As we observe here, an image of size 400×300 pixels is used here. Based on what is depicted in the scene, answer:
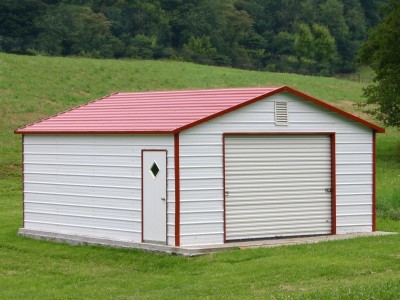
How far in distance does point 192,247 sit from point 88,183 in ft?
11.8

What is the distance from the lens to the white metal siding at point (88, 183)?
72.3 ft

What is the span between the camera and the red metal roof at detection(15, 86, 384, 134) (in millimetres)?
21703

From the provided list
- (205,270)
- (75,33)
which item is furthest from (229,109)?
(75,33)

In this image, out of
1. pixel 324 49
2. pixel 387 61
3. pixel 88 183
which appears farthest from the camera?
pixel 324 49

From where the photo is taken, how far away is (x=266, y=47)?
122250 mm

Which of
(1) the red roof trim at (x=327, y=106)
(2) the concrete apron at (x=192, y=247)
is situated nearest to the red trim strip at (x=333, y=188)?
(2) the concrete apron at (x=192, y=247)

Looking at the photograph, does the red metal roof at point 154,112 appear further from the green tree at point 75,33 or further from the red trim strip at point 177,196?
the green tree at point 75,33

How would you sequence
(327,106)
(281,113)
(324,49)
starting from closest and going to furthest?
(281,113), (327,106), (324,49)

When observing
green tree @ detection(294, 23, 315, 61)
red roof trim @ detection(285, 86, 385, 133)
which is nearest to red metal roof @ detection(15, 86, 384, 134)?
red roof trim @ detection(285, 86, 385, 133)

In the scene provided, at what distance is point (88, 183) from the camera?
76.8 feet

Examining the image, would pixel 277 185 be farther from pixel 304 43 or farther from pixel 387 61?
pixel 304 43

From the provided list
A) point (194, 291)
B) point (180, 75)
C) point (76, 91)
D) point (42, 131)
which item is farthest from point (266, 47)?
point (194, 291)

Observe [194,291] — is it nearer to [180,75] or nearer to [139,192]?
[139,192]

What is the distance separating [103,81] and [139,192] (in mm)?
44259
